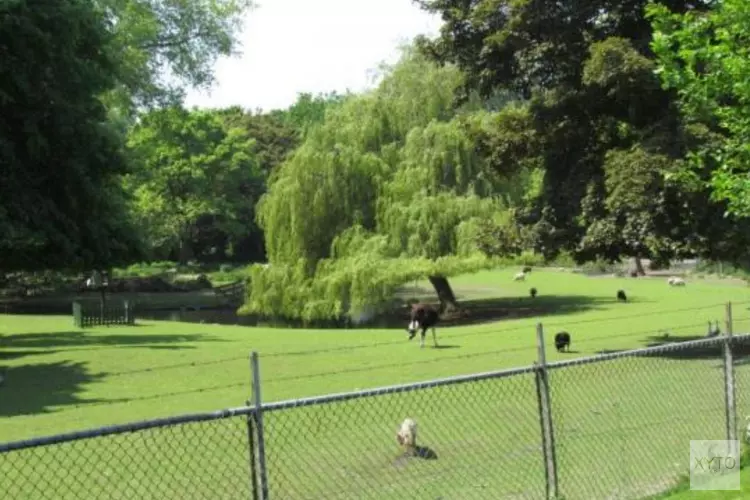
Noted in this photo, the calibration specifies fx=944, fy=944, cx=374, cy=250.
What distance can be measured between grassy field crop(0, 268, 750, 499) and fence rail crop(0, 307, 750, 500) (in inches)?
1.4

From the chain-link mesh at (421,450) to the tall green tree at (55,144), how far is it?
1204 cm

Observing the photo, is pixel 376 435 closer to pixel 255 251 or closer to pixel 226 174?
pixel 226 174

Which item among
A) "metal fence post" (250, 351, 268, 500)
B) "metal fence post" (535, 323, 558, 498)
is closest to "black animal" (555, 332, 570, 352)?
"metal fence post" (535, 323, 558, 498)

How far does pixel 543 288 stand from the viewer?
53.7 metres

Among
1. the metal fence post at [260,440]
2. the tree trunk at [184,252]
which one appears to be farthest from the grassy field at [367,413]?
the tree trunk at [184,252]

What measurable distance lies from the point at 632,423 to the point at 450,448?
2.40 m

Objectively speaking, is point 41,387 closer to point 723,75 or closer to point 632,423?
point 632,423

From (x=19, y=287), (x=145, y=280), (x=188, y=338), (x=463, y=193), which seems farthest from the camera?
(x=145, y=280)

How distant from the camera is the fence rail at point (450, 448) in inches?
327

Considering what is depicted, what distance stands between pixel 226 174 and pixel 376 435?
65.9 m

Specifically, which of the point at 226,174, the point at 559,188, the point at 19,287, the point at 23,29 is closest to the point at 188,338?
the point at 23,29

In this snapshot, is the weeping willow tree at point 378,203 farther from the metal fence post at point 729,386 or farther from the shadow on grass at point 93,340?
the metal fence post at point 729,386

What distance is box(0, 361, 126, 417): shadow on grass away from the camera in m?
16.6

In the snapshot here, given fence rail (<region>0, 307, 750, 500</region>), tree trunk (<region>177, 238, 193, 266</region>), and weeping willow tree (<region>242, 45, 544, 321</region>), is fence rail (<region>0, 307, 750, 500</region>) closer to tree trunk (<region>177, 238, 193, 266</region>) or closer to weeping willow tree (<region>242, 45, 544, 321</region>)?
weeping willow tree (<region>242, 45, 544, 321</region>)
